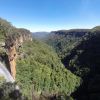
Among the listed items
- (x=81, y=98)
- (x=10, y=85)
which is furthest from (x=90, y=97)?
(x=10, y=85)

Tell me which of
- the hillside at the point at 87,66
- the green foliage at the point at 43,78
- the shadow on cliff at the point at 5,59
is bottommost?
the hillside at the point at 87,66

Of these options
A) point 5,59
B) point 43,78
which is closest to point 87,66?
point 43,78

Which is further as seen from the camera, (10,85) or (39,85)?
(39,85)

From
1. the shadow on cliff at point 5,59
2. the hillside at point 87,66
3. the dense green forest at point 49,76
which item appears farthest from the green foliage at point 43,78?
the shadow on cliff at point 5,59

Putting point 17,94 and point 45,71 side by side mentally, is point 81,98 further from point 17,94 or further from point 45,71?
point 17,94

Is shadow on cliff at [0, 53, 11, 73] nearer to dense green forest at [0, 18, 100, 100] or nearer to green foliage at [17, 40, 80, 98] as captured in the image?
dense green forest at [0, 18, 100, 100]

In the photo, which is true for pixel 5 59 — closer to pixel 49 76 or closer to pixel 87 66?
pixel 49 76

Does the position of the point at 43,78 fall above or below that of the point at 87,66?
above

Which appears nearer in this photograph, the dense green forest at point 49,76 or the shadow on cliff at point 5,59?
the dense green forest at point 49,76

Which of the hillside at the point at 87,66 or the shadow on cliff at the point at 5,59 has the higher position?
the shadow on cliff at the point at 5,59

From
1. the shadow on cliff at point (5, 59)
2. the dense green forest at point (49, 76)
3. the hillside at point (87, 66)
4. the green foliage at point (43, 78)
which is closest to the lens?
the dense green forest at point (49, 76)

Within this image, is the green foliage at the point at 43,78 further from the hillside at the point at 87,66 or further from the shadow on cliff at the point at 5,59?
the shadow on cliff at the point at 5,59
